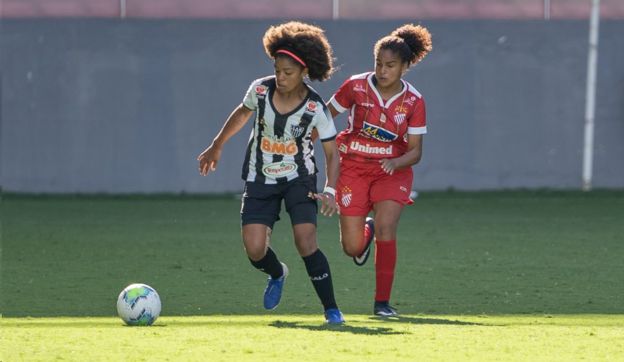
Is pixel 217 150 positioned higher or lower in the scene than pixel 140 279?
higher

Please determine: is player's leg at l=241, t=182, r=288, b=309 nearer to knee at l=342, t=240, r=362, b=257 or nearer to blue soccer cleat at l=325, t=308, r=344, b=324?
blue soccer cleat at l=325, t=308, r=344, b=324

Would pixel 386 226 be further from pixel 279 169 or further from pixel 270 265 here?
pixel 279 169

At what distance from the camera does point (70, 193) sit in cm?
1742

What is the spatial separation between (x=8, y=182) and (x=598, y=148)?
7.93 metres

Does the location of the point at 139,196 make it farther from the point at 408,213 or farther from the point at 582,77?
the point at 582,77

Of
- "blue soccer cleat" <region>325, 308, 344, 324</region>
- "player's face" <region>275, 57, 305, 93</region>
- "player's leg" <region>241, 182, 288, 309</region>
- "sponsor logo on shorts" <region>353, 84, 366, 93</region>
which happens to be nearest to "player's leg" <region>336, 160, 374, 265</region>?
"sponsor logo on shorts" <region>353, 84, 366, 93</region>

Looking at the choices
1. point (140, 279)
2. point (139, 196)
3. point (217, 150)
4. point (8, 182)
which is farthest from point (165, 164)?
point (217, 150)

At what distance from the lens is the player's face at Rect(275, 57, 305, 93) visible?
7645mm

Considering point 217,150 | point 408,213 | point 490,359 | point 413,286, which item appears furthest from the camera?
point 408,213

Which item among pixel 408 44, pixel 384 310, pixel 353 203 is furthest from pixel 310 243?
pixel 408 44

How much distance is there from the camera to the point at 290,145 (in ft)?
25.7

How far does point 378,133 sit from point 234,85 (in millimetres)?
9272

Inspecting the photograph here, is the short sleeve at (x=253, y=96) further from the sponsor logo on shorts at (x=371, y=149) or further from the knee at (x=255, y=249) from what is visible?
the sponsor logo on shorts at (x=371, y=149)

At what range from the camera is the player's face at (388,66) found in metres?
8.24
